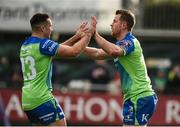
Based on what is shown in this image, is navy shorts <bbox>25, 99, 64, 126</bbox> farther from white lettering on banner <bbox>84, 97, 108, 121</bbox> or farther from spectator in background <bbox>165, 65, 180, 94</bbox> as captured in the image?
spectator in background <bbox>165, 65, 180, 94</bbox>

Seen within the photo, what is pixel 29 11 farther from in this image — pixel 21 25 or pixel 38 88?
pixel 38 88

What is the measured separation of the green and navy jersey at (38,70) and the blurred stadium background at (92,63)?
8192mm

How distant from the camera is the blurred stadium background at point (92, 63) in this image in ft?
65.7

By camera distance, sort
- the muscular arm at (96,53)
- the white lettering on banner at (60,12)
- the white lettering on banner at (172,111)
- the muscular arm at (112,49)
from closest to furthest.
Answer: the muscular arm at (112,49)
the muscular arm at (96,53)
the white lettering on banner at (172,111)
the white lettering on banner at (60,12)

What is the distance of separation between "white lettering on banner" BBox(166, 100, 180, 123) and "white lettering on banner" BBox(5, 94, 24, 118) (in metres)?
3.52

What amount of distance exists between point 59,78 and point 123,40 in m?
10.9

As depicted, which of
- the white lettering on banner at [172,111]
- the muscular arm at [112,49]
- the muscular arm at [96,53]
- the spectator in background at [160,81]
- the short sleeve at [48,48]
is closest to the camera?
the short sleeve at [48,48]

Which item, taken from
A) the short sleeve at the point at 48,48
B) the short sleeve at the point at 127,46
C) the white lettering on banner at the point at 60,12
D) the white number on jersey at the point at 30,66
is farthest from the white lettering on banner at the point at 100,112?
the short sleeve at the point at 48,48

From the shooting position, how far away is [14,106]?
795 inches

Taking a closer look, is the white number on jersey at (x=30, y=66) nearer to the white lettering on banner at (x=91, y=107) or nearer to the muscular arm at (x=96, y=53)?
the muscular arm at (x=96, y=53)

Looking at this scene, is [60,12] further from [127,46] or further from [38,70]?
[38,70]

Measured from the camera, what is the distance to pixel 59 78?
22.4 m

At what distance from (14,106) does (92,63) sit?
136 inches

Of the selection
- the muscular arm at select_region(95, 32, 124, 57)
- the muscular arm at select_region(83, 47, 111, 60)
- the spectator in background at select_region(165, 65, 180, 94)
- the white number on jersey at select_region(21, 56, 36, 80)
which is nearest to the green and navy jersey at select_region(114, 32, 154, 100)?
the muscular arm at select_region(95, 32, 124, 57)
